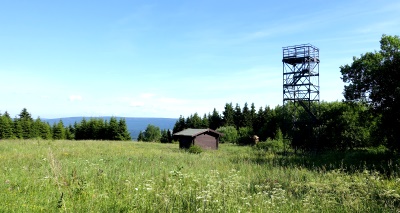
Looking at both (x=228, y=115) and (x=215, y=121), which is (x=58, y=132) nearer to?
(x=215, y=121)

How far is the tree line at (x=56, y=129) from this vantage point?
55853mm

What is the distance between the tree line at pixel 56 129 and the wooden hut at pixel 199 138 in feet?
103

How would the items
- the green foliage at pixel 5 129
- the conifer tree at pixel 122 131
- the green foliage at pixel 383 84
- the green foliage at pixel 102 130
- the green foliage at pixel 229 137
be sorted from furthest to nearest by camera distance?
the green foliage at pixel 102 130 → the conifer tree at pixel 122 131 → the green foliage at pixel 229 137 → the green foliage at pixel 5 129 → the green foliage at pixel 383 84

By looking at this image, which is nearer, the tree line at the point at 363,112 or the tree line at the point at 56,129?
the tree line at the point at 363,112

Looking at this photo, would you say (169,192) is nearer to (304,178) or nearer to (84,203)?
(84,203)

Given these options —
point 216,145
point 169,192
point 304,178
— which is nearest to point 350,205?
point 169,192

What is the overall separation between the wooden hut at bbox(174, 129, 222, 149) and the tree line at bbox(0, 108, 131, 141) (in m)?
31.4

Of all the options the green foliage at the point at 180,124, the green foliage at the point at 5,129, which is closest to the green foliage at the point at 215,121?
the green foliage at the point at 180,124

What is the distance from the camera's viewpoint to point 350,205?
6902 mm

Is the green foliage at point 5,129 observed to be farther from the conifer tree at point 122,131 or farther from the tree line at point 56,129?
the conifer tree at point 122,131

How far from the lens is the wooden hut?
35062 millimetres

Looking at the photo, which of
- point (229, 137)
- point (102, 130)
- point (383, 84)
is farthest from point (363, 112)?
point (102, 130)

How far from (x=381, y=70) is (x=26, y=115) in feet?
223

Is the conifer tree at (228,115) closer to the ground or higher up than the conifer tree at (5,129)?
higher up
